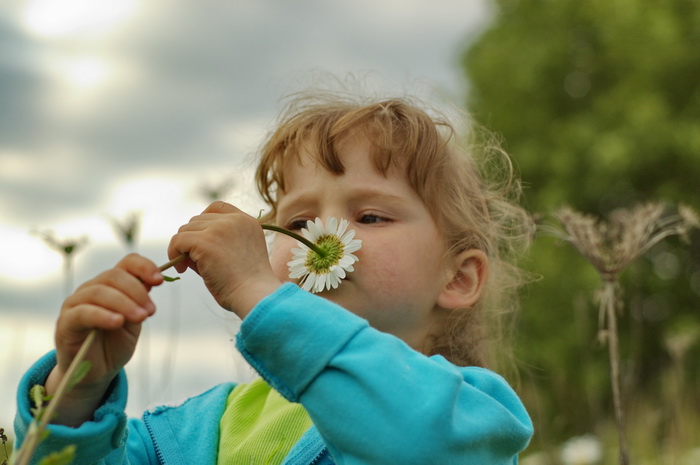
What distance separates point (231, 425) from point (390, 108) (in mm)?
1132

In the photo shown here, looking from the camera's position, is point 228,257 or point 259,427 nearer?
point 228,257

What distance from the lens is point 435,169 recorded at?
2627 millimetres

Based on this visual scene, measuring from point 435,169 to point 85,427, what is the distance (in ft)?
4.39

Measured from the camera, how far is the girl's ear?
254 cm

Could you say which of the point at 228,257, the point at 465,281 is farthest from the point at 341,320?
the point at 465,281

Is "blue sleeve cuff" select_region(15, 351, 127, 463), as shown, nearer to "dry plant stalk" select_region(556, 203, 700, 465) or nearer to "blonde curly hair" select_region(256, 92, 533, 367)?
"blonde curly hair" select_region(256, 92, 533, 367)

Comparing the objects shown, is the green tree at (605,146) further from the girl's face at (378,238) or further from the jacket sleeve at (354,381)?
the jacket sleeve at (354,381)

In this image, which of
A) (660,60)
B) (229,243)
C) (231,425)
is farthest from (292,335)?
(660,60)

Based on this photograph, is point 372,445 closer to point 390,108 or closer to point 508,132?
point 390,108

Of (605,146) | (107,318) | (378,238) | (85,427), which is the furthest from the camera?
(605,146)

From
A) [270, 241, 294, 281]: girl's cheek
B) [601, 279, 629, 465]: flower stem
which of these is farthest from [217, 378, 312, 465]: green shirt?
[601, 279, 629, 465]: flower stem

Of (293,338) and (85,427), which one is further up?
(293,338)

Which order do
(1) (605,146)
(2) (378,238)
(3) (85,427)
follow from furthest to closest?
(1) (605,146)
(2) (378,238)
(3) (85,427)

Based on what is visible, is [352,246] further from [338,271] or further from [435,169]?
[435,169]
